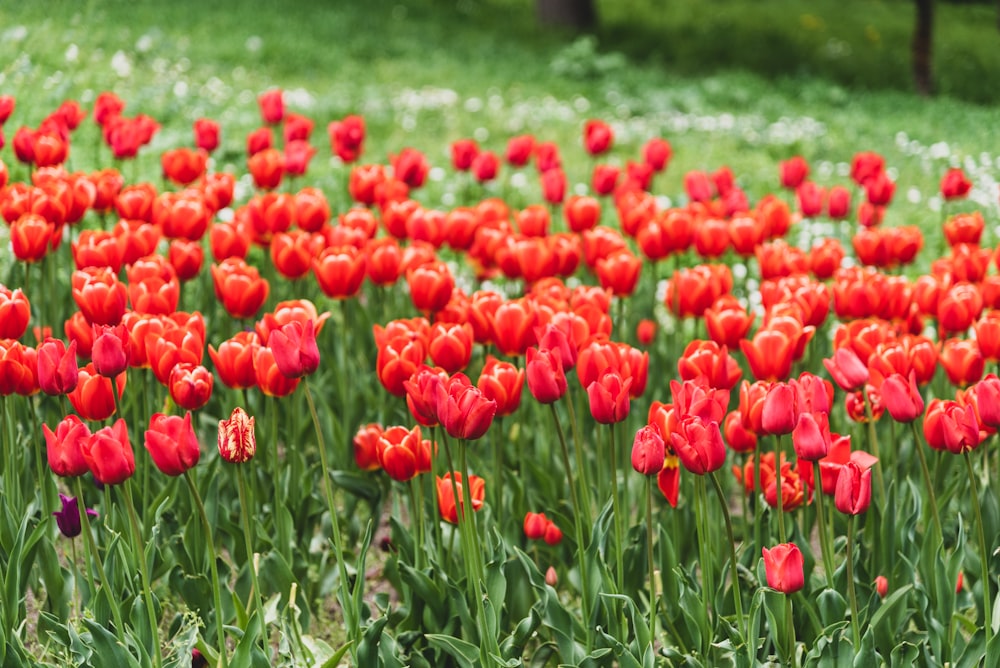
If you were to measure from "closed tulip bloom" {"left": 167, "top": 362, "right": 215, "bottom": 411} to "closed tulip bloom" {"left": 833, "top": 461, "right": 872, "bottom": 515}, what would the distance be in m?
1.39

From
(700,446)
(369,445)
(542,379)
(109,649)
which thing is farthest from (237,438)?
(700,446)

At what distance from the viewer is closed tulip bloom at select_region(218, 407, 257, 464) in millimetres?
2424

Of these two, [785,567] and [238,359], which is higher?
[238,359]

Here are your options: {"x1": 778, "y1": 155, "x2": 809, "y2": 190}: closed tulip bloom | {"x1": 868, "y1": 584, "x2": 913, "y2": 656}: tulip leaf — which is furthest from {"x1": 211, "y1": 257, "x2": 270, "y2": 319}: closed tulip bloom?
{"x1": 778, "y1": 155, "x2": 809, "y2": 190}: closed tulip bloom

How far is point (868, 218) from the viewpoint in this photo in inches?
Answer: 199

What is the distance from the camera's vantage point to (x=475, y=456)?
339 centimetres

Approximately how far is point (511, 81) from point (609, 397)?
1016 centimetres

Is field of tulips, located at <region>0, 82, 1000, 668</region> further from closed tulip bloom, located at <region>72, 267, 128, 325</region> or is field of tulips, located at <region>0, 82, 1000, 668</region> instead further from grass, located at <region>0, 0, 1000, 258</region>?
grass, located at <region>0, 0, 1000, 258</region>

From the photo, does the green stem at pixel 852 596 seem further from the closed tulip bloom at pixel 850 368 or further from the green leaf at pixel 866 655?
the closed tulip bloom at pixel 850 368

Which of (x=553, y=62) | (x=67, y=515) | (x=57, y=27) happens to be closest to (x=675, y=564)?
(x=67, y=515)

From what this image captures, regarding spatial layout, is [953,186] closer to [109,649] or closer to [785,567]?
[785,567]

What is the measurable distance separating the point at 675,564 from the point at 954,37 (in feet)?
54.8

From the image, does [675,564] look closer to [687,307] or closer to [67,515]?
[687,307]

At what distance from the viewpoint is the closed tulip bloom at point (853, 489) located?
2.44m
